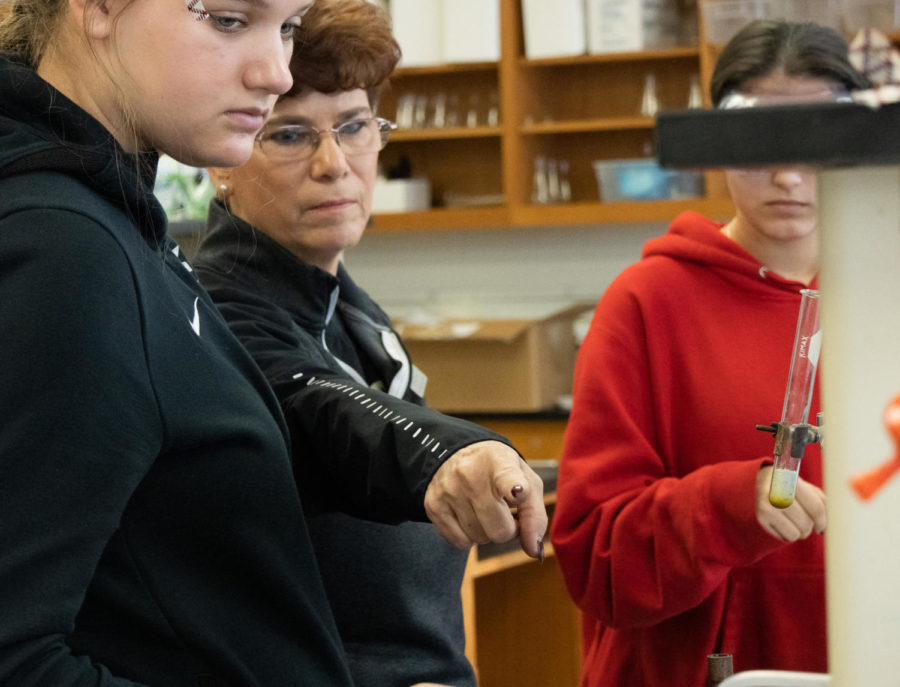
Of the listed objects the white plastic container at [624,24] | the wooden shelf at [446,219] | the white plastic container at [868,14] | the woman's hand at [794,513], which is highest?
the white plastic container at [624,24]

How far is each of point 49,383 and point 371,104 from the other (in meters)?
0.90

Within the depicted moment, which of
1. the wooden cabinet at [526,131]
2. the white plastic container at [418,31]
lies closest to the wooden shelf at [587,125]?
the wooden cabinet at [526,131]

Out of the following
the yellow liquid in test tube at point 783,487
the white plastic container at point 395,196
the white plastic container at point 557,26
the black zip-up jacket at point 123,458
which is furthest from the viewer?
the white plastic container at point 395,196

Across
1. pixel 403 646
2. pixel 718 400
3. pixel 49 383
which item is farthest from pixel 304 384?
pixel 718 400

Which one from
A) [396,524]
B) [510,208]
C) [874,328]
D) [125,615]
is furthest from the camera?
[510,208]

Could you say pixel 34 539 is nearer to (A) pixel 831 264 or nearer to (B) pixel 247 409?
(B) pixel 247 409

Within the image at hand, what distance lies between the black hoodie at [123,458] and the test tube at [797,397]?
41cm

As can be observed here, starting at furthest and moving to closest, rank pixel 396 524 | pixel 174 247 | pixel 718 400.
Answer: pixel 718 400 < pixel 396 524 < pixel 174 247

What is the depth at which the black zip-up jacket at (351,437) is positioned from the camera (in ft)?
3.40

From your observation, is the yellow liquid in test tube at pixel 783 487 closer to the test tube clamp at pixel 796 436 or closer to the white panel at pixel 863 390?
the test tube clamp at pixel 796 436

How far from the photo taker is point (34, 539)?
2.17 feet

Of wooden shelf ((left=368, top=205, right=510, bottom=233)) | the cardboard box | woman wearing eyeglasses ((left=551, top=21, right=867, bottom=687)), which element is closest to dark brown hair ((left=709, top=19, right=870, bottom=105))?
woman wearing eyeglasses ((left=551, top=21, right=867, bottom=687))

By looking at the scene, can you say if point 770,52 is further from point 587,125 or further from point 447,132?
point 447,132

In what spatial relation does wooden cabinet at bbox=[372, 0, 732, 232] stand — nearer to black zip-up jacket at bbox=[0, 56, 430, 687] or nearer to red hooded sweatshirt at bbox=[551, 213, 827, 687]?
red hooded sweatshirt at bbox=[551, 213, 827, 687]
